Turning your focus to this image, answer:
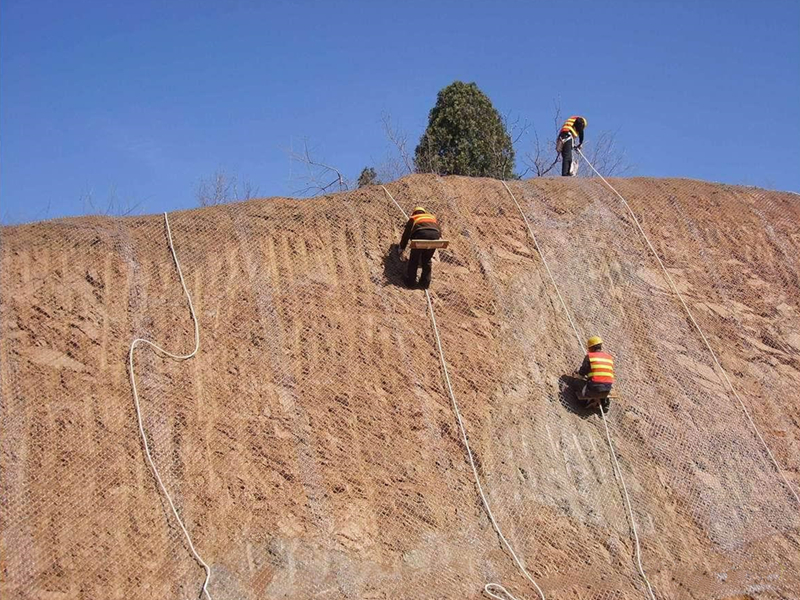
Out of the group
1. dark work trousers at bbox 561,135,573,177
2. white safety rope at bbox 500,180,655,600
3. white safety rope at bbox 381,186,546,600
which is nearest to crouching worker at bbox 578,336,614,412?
white safety rope at bbox 500,180,655,600

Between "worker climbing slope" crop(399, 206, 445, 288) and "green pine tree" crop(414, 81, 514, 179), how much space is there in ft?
31.9

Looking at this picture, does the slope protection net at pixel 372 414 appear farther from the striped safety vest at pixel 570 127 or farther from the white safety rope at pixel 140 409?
the striped safety vest at pixel 570 127

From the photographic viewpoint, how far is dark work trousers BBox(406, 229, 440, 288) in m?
9.12

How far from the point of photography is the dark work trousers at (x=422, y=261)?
9.12 meters

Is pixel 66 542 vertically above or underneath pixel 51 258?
underneath

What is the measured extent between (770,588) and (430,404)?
391cm

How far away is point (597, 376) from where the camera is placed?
27.6 ft

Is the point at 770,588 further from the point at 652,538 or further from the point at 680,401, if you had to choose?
the point at 680,401

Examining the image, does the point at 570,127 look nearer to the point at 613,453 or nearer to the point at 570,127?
the point at 570,127

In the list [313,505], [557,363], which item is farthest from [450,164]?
[313,505]

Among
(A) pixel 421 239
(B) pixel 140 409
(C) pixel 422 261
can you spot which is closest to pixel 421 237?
(A) pixel 421 239

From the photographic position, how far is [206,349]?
8.13 m

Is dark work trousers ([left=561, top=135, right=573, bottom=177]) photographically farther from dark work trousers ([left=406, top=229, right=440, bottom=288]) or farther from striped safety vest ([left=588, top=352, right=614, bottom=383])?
striped safety vest ([left=588, top=352, right=614, bottom=383])

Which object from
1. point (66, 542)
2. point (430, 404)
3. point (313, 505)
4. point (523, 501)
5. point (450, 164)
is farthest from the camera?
point (450, 164)
